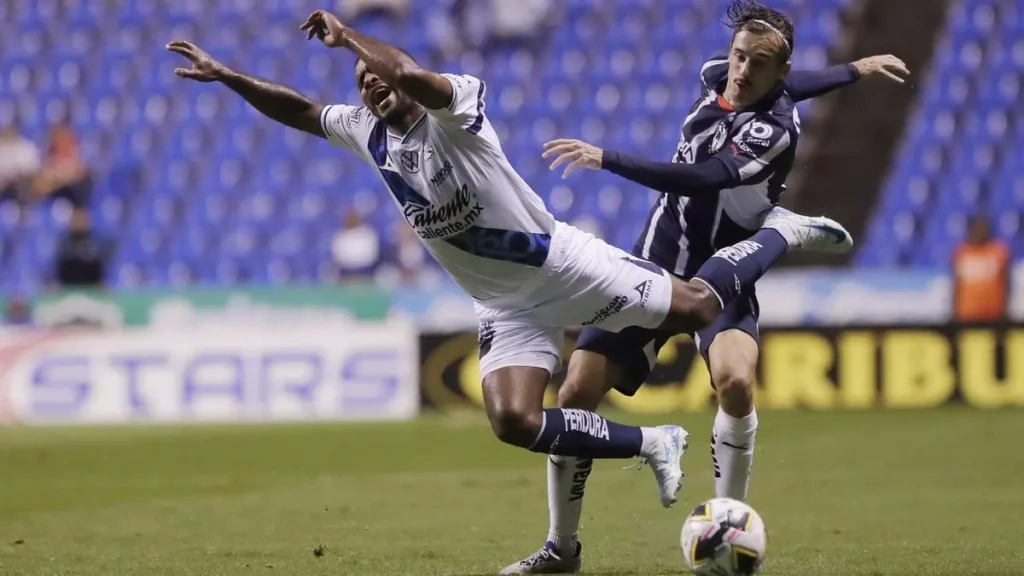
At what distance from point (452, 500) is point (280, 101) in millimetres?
3323

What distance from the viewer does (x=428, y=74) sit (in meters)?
5.31

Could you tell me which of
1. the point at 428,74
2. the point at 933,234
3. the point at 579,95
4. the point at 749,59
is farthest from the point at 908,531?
the point at 579,95

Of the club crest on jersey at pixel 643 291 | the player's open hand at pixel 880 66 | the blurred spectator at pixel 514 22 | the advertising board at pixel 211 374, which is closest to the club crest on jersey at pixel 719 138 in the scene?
the club crest on jersey at pixel 643 291

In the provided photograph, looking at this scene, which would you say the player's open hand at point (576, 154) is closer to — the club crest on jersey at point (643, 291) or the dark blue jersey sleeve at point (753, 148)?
the club crest on jersey at point (643, 291)

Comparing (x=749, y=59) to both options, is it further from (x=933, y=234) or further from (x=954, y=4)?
(x=954, y=4)

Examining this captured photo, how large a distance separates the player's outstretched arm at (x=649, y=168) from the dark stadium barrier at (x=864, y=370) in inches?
329

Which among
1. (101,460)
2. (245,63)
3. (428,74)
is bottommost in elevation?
(101,460)

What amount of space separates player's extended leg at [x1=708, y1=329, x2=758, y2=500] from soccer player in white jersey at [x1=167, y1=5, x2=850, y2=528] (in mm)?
254

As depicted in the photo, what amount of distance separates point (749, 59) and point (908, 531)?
2448mm

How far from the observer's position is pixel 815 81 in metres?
6.71

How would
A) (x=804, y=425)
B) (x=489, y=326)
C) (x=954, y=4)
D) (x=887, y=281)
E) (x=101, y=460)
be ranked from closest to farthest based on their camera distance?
(x=489, y=326)
(x=101, y=460)
(x=804, y=425)
(x=887, y=281)
(x=954, y=4)

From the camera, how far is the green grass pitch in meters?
6.41

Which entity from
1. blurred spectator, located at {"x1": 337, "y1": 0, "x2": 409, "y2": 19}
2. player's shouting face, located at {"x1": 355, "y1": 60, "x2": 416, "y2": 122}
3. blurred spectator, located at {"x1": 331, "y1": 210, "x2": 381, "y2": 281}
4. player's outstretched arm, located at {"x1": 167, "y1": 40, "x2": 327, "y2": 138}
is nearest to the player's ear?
player's shouting face, located at {"x1": 355, "y1": 60, "x2": 416, "y2": 122}

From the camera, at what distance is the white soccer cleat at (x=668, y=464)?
19.3 feet
